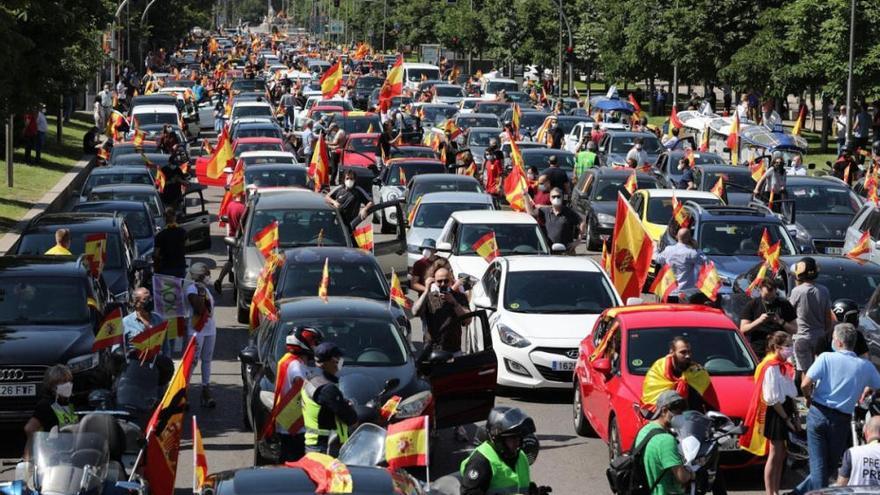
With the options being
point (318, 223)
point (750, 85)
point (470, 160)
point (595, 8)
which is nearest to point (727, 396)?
point (318, 223)

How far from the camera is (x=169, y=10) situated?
109 meters

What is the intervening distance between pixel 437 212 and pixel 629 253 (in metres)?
6.92

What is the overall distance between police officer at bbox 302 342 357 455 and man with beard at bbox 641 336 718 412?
9.00ft

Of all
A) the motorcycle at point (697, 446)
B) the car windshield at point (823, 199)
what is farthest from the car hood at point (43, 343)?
the car windshield at point (823, 199)

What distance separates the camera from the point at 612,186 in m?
33.2

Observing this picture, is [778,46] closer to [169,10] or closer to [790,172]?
[790,172]

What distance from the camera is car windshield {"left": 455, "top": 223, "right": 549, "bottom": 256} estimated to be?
23.7 metres

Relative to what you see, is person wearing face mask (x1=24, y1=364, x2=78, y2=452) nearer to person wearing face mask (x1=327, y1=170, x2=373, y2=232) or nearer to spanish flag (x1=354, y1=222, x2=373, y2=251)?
spanish flag (x1=354, y1=222, x2=373, y2=251)

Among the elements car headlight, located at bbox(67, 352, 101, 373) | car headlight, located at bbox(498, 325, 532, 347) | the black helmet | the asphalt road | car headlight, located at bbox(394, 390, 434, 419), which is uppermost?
the black helmet

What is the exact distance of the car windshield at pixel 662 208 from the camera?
29.2 m

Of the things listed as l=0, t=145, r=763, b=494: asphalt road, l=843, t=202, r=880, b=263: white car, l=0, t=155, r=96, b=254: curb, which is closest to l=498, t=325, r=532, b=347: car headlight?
l=0, t=145, r=763, b=494: asphalt road

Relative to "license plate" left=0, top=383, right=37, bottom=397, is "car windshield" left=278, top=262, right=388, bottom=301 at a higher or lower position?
higher

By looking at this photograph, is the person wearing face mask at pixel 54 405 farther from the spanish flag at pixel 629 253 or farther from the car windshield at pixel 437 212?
the car windshield at pixel 437 212

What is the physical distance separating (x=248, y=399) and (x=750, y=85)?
145ft
